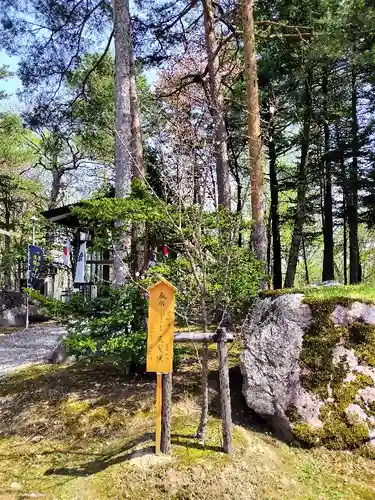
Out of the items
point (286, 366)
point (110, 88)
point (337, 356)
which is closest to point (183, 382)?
point (286, 366)

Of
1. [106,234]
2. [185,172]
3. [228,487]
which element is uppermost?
[185,172]

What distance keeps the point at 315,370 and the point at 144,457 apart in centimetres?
152

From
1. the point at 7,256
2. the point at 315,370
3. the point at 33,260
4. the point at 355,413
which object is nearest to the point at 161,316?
the point at 315,370

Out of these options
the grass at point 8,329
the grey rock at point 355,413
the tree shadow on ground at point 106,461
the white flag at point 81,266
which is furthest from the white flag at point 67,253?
the grey rock at point 355,413

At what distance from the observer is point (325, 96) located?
412 inches

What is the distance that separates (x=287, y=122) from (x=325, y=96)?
3.87 ft

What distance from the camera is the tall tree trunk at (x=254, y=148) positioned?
573 cm

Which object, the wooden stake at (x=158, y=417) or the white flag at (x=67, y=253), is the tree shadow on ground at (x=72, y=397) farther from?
the white flag at (x=67, y=253)

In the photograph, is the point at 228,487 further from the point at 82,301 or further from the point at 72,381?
the point at 72,381

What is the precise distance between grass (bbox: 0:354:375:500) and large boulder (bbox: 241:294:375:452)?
6.8 inches

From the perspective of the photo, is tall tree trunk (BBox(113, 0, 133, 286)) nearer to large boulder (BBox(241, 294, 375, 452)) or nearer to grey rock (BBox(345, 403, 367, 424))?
large boulder (BBox(241, 294, 375, 452))

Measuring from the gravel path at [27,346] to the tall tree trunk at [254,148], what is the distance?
3.67m

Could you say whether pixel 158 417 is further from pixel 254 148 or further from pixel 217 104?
pixel 217 104

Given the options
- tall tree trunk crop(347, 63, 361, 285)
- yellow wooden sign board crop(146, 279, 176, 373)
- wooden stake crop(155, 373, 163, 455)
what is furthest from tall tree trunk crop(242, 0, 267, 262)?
tall tree trunk crop(347, 63, 361, 285)
